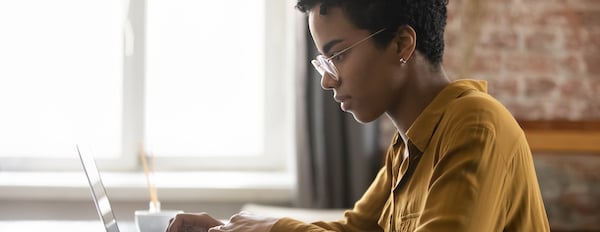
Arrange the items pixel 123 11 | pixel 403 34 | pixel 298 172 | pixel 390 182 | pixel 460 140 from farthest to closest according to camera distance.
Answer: pixel 123 11
pixel 298 172
pixel 390 182
pixel 403 34
pixel 460 140

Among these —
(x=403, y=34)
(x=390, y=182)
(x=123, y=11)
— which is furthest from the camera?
(x=123, y=11)

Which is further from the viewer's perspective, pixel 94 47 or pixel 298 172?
pixel 94 47

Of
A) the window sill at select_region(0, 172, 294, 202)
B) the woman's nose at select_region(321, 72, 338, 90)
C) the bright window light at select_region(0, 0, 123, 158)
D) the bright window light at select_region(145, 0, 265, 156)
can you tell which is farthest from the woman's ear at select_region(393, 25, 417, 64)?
the bright window light at select_region(0, 0, 123, 158)

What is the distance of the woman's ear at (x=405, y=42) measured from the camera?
1.39 m

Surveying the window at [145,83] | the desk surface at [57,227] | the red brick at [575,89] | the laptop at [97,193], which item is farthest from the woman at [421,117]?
the window at [145,83]

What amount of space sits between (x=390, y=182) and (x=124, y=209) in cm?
150

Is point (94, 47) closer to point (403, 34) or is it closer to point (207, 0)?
point (207, 0)

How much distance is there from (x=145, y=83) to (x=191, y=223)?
1.73m

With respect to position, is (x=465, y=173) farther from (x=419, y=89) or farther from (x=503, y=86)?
(x=503, y=86)

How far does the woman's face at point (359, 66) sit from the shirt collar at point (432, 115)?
0.25 ft

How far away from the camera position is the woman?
123 centimetres

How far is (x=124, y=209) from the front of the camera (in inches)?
114

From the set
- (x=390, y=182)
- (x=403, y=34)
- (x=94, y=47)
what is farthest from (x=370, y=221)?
(x=94, y=47)

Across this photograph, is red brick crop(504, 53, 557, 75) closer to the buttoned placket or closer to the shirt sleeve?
the buttoned placket
